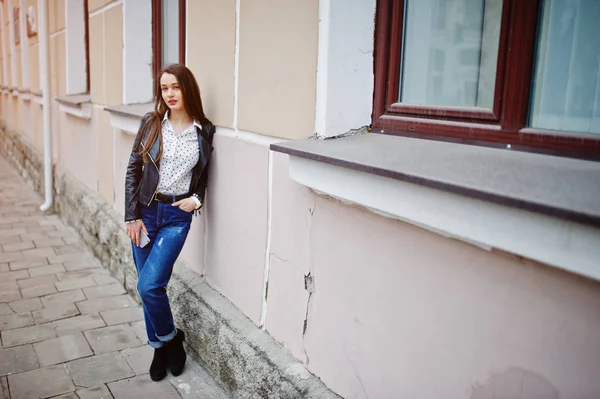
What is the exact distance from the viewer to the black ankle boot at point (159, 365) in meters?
3.17

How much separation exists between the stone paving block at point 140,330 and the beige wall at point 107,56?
192 centimetres

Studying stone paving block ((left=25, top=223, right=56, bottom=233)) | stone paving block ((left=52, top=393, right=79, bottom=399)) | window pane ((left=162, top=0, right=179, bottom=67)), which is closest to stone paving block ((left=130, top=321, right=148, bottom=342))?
stone paving block ((left=52, top=393, right=79, bottom=399))

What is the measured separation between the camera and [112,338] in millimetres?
3701

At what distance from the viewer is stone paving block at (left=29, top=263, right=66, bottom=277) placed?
16.1 ft

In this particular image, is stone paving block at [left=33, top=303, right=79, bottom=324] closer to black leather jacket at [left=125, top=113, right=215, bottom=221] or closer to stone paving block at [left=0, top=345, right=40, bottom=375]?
stone paving block at [left=0, top=345, right=40, bottom=375]

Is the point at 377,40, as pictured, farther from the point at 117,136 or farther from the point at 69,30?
the point at 69,30

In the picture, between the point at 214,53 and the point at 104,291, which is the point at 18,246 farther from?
the point at 214,53

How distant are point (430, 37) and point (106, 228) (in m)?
3.67

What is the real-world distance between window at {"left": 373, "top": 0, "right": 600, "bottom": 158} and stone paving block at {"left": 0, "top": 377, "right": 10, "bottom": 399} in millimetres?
2387

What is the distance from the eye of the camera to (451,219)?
5.19 ft

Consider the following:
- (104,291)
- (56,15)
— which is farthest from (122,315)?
(56,15)

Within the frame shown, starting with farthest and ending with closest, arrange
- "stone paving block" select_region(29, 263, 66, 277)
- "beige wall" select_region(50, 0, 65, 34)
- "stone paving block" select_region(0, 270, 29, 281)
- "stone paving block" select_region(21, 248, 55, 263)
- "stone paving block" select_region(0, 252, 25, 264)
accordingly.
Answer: "beige wall" select_region(50, 0, 65, 34) → "stone paving block" select_region(21, 248, 55, 263) → "stone paving block" select_region(0, 252, 25, 264) → "stone paving block" select_region(29, 263, 66, 277) → "stone paving block" select_region(0, 270, 29, 281)

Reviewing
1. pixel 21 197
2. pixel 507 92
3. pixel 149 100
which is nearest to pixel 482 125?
pixel 507 92

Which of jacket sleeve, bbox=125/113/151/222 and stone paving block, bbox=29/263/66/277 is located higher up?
jacket sleeve, bbox=125/113/151/222
